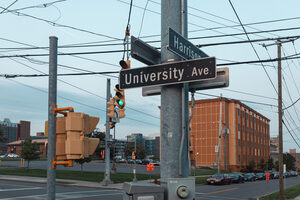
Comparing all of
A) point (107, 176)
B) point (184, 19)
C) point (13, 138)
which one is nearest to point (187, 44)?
point (184, 19)

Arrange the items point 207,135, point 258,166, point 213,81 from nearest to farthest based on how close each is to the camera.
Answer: point 213,81, point 207,135, point 258,166

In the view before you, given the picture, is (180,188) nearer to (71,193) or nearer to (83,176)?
(71,193)

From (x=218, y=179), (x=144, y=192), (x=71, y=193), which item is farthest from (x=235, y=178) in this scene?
(x=144, y=192)

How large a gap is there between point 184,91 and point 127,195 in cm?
157

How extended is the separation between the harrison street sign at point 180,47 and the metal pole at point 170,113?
10 centimetres

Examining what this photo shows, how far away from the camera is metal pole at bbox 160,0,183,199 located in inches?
173

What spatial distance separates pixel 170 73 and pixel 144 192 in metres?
1.61

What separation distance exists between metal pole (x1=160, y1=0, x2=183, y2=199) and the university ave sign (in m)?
0.16

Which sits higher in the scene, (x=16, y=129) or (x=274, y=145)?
(x=16, y=129)

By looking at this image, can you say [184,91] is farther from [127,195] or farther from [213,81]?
[127,195]

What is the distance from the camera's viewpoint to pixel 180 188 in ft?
13.4

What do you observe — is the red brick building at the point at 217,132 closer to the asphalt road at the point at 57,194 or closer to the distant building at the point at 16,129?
the asphalt road at the point at 57,194

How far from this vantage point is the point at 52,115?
448cm

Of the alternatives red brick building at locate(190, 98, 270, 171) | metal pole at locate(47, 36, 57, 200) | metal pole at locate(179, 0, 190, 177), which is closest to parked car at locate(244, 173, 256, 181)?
red brick building at locate(190, 98, 270, 171)
